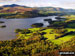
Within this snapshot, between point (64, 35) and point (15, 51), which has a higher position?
point (15, 51)

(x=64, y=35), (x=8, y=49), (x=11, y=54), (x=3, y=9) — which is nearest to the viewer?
(x=11, y=54)

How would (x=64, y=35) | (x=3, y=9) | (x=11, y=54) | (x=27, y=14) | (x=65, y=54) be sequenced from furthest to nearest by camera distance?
1. (x=3, y=9)
2. (x=27, y=14)
3. (x=64, y=35)
4. (x=11, y=54)
5. (x=65, y=54)

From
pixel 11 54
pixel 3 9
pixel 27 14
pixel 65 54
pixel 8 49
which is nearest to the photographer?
pixel 65 54

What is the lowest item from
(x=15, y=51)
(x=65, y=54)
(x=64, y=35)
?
(x=64, y=35)

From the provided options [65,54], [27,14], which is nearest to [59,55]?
[65,54]

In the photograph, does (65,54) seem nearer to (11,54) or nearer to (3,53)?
(11,54)

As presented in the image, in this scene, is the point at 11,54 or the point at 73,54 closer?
the point at 73,54

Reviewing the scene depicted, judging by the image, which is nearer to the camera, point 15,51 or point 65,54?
point 65,54

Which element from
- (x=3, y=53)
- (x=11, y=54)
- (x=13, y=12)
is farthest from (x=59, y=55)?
(x=13, y=12)

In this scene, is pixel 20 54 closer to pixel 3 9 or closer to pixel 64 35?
pixel 64 35
